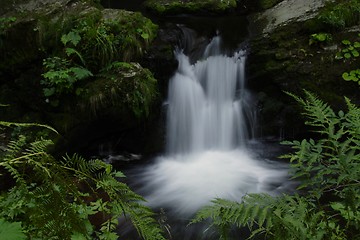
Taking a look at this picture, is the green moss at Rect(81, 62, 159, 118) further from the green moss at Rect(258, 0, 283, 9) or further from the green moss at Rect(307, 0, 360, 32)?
the green moss at Rect(258, 0, 283, 9)

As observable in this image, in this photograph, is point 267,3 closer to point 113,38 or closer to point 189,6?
point 189,6

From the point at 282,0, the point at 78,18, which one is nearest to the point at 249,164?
the point at 78,18

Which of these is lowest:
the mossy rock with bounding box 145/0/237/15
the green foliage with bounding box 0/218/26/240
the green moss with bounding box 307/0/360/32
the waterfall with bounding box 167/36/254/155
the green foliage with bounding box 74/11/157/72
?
the green foliage with bounding box 0/218/26/240

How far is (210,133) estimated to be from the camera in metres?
7.00

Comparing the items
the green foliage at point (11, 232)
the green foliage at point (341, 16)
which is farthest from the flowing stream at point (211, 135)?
the green foliage at point (11, 232)

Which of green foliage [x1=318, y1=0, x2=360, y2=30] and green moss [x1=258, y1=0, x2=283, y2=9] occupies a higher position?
green moss [x1=258, y1=0, x2=283, y2=9]

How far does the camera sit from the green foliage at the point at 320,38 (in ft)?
21.7

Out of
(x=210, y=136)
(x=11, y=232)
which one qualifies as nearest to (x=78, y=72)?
(x=210, y=136)

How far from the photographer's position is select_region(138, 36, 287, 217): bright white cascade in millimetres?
5793

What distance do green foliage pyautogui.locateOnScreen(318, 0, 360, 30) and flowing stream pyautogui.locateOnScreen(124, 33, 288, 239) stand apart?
5.82 feet

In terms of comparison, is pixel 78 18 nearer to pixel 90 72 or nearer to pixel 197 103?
pixel 90 72

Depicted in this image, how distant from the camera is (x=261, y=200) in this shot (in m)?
1.88

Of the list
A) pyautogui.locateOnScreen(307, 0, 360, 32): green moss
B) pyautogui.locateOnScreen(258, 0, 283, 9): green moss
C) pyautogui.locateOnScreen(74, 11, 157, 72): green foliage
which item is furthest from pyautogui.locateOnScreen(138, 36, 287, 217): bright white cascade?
pyautogui.locateOnScreen(258, 0, 283, 9): green moss

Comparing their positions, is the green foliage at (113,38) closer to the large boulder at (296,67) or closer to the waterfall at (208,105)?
the waterfall at (208,105)
